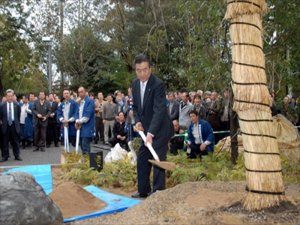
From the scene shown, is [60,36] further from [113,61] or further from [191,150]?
[191,150]

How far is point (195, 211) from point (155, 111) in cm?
201

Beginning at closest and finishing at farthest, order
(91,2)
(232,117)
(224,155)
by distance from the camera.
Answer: (232,117)
(224,155)
(91,2)

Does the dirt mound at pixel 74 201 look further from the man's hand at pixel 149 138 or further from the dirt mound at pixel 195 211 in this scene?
the man's hand at pixel 149 138

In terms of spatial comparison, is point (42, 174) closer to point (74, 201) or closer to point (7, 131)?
point (74, 201)

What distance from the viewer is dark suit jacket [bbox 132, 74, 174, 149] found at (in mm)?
6297

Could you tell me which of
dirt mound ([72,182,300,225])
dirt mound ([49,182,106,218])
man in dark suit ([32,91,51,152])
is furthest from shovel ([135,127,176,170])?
man in dark suit ([32,91,51,152])

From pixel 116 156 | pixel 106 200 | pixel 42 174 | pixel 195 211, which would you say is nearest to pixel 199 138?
pixel 116 156

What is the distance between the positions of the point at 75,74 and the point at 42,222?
28108 millimetres

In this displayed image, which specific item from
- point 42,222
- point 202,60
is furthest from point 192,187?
point 202,60

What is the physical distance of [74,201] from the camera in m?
6.04

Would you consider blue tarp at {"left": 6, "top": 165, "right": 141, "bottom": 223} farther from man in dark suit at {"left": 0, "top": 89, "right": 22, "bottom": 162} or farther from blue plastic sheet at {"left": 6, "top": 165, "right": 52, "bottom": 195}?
man in dark suit at {"left": 0, "top": 89, "right": 22, "bottom": 162}

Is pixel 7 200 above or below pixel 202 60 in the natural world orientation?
below

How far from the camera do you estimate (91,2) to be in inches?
1188

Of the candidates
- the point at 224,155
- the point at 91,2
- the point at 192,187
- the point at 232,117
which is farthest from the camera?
the point at 91,2
